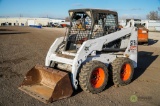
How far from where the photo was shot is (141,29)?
17906 mm

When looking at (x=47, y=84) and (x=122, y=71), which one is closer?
(x=47, y=84)

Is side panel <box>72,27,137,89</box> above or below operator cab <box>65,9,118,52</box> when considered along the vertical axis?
below

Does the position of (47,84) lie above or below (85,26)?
below

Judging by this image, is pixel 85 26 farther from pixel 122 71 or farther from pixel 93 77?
pixel 122 71

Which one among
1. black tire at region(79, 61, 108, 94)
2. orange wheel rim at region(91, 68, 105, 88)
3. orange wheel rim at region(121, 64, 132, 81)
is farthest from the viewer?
orange wheel rim at region(121, 64, 132, 81)

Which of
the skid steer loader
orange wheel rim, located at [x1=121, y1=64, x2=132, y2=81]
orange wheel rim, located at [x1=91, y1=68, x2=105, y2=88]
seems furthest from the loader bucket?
orange wheel rim, located at [x1=121, y1=64, x2=132, y2=81]

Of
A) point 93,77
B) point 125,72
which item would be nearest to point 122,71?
point 125,72

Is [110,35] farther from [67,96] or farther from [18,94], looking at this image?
[18,94]

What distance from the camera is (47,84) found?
19.6 feet

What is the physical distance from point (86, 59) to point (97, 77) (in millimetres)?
615

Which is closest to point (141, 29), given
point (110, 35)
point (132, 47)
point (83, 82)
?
point (132, 47)

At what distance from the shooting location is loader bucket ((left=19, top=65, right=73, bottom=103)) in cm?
506

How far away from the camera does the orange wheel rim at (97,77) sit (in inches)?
226

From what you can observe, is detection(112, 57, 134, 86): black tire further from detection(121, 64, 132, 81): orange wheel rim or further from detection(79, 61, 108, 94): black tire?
detection(79, 61, 108, 94): black tire
